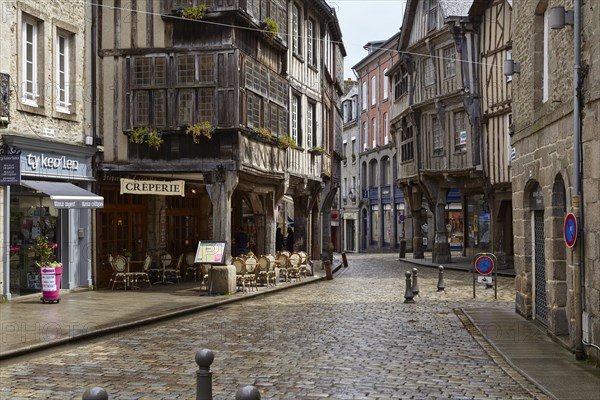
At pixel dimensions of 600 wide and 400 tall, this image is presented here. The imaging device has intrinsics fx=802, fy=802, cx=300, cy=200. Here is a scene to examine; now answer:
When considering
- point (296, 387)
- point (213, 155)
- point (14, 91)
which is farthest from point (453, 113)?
point (296, 387)

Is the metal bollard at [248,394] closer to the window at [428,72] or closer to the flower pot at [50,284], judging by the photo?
the flower pot at [50,284]

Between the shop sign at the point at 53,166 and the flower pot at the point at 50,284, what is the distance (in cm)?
216

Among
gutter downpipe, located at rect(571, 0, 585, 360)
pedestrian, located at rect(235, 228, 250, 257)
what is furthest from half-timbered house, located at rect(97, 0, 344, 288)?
gutter downpipe, located at rect(571, 0, 585, 360)

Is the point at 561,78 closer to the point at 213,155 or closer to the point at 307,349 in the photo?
the point at 307,349

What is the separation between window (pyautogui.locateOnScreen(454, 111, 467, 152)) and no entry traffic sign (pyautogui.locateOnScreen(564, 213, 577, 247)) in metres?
20.5

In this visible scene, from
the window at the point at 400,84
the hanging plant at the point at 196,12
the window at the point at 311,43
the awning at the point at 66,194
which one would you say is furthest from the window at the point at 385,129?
the awning at the point at 66,194

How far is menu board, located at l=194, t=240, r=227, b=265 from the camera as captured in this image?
58.9ft

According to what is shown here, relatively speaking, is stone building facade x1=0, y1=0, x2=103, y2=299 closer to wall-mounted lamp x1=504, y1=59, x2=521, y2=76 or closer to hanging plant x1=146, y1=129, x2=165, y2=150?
hanging plant x1=146, y1=129, x2=165, y2=150

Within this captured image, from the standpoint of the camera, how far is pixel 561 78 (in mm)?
10664

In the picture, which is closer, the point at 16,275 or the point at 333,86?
the point at 16,275

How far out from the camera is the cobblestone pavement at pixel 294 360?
7.93 m

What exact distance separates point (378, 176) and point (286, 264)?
96.0 feet

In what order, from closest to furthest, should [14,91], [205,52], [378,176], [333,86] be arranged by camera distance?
[14,91]
[205,52]
[333,86]
[378,176]

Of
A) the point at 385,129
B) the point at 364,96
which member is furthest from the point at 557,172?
the point at 364,96
